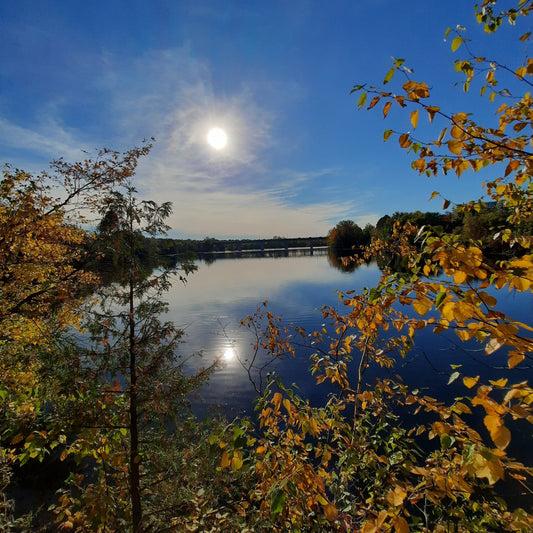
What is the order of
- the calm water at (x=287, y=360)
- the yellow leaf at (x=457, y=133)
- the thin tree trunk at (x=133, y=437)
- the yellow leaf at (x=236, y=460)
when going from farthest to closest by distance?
the calm water at (x=287, y=360) < the thin tree trunk at (x=133, y=437) < the yellow leaf at (x=457, y=133) < the yellow leaf at (x=236, y=460)

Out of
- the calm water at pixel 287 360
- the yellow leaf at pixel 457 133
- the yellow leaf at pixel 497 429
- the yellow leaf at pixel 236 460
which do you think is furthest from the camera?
the calm water at pixel 287 360

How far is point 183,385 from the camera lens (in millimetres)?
5363

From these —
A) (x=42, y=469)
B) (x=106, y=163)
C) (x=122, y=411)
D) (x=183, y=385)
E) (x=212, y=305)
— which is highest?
(x=106, y=163)

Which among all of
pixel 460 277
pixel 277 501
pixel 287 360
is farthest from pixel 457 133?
pixel 287 360

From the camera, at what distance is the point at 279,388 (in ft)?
14.4

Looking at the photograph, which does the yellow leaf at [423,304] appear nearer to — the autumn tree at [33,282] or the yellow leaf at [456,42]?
the yellow leaf at [456,42]

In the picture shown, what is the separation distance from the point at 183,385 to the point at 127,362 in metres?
1.14

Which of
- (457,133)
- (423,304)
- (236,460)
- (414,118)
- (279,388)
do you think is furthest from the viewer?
(279,388)

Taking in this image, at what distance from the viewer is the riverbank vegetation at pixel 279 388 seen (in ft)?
5.83

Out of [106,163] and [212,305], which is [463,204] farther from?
[212,305]

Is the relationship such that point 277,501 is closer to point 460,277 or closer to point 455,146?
point 460,277

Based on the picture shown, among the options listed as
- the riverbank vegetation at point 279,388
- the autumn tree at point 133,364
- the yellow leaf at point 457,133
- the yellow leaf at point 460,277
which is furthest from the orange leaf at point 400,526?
the autumn tree at point 133,364

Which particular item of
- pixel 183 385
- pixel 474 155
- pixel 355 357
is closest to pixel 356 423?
pixel 183 385

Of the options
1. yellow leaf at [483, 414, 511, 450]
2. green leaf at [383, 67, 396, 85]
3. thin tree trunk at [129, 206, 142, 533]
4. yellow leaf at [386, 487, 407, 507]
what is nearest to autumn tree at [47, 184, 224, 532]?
thin tree trunk at [129, 206, 142, 533]
